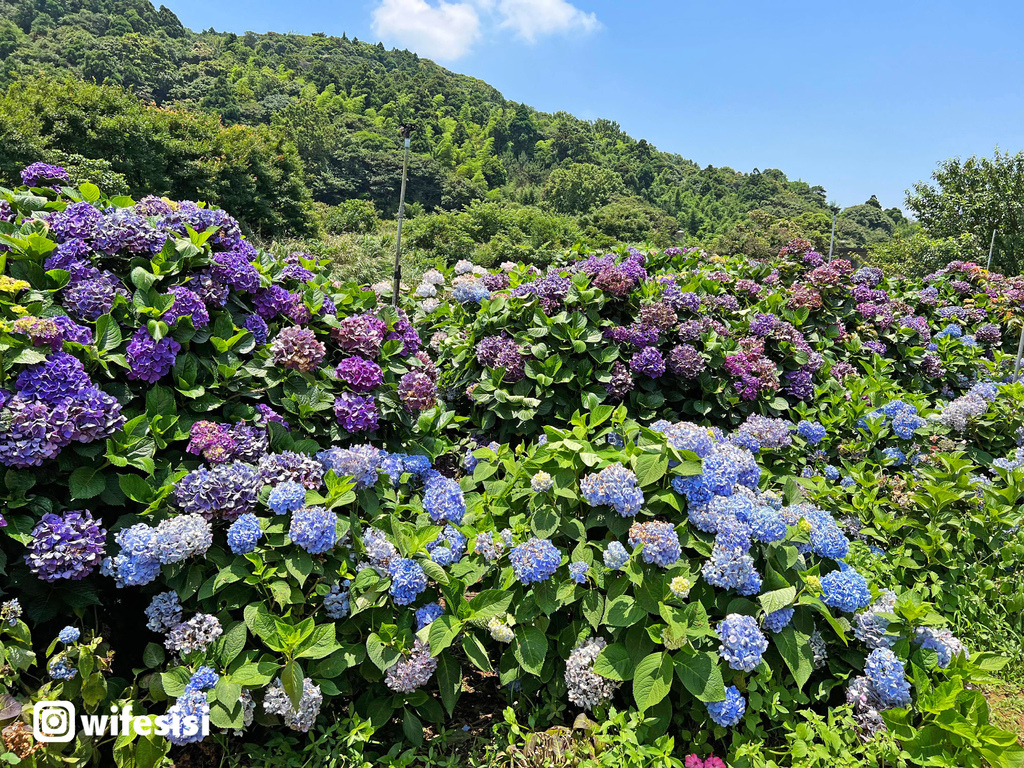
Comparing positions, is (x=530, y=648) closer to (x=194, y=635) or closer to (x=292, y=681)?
(x=292, y=681)

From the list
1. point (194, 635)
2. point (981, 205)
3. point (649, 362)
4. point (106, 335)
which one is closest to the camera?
point (194, 635)

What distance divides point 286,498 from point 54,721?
2.67 feet

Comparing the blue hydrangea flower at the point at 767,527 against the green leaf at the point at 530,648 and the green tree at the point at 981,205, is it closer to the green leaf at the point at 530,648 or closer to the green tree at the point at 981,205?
the green leaf at the point at 530,648

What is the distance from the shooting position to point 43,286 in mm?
1908

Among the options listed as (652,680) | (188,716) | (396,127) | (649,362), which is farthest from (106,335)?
(396,127)

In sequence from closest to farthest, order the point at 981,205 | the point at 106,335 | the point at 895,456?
the point at 106,335 → the point at 895,456 → the point at 981,205

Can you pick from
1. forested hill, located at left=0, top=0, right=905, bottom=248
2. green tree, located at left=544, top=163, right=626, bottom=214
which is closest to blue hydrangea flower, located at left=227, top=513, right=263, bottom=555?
forested hill, located at left=0, top=0, right=905, bottom=248

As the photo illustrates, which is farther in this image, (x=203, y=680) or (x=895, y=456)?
(x=895, y=456)

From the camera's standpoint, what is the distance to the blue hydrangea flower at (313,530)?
1685mm

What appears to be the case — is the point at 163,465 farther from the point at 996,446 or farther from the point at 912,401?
the point at 996,446

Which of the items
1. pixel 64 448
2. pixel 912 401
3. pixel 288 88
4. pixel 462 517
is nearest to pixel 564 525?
pixel 462 517

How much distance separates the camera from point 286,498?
1753 mm

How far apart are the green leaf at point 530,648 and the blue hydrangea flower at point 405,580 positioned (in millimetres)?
341

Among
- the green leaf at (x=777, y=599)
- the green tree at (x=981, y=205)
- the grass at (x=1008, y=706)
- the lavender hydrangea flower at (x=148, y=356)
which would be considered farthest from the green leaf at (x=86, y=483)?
the green tree at (x=981, y=205)
